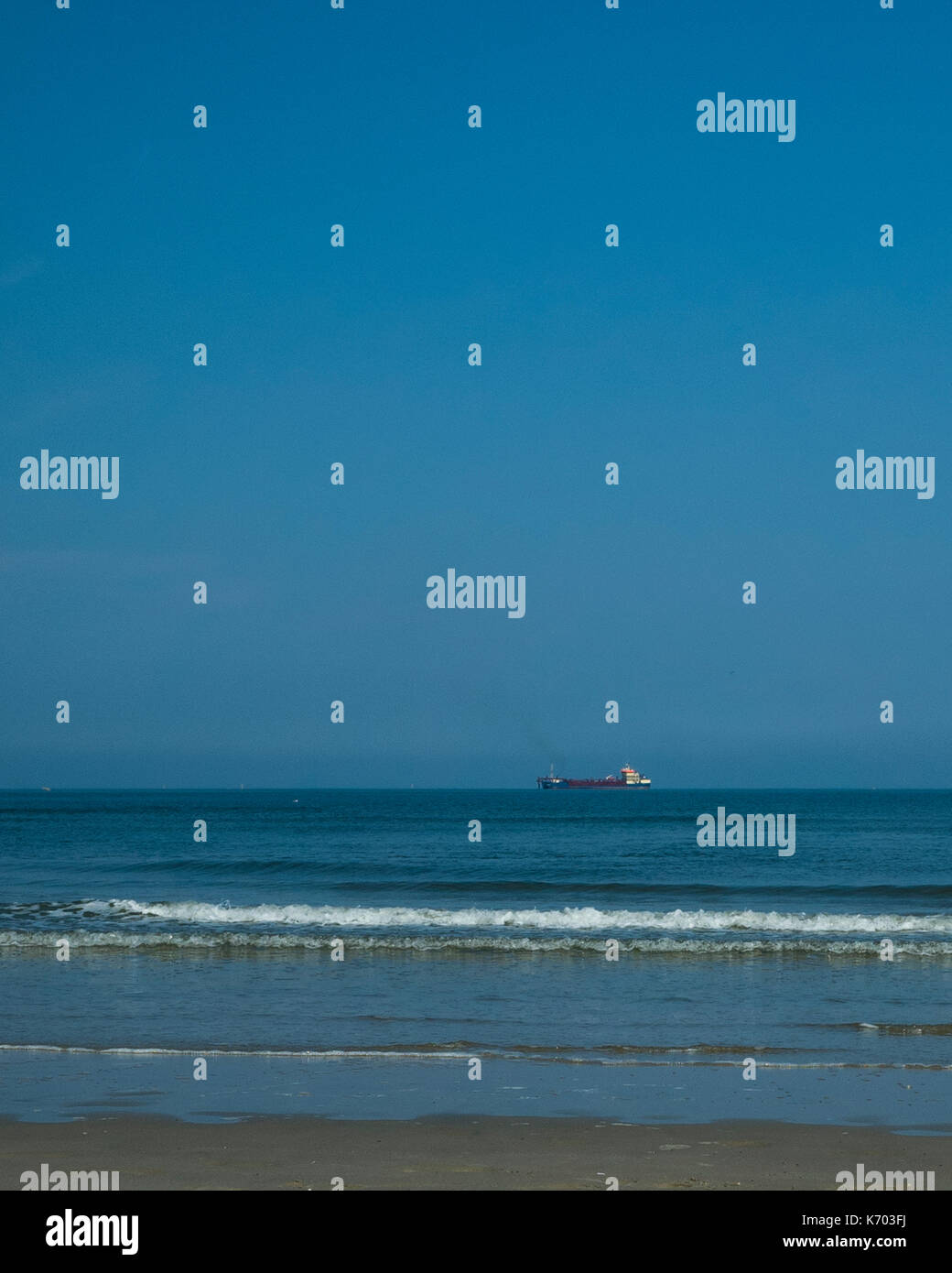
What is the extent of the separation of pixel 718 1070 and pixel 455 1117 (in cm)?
319

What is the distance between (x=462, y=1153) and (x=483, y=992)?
A: 7.70 metres

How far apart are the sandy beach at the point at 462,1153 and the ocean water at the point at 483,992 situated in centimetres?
49

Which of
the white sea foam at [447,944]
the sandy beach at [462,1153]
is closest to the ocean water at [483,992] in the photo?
the white sea foam at [447,944]

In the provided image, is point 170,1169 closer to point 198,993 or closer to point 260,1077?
point 260,1077

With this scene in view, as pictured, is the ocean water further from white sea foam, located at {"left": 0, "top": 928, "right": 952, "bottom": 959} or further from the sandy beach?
the sandy beach

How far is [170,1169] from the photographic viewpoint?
8797 millimetres

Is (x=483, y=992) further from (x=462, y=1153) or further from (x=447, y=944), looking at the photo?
(x=462, y=1153)

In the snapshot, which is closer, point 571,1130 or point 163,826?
point 571,1130

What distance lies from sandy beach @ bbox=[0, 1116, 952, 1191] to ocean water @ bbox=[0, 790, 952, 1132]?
1.61 feet

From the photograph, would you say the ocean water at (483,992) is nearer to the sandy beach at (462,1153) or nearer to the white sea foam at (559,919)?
the white sea foam at (559,919)

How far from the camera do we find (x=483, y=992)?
55.6 feet

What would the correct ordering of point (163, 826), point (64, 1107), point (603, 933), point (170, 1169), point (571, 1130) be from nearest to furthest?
point (170, 1169), point (571, 1130), point (64, 1107), point (603, 933), point (163, 826)

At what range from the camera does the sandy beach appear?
8.56 m

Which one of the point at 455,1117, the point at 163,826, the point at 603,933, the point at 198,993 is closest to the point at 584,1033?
the point at 455,1117
